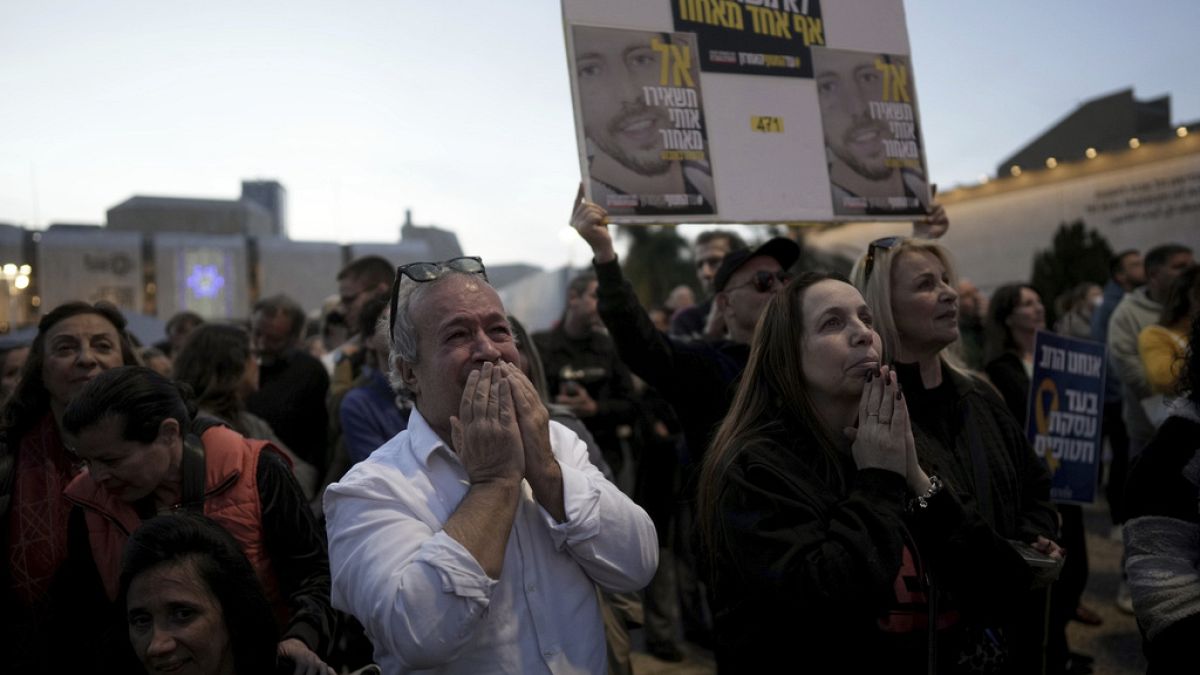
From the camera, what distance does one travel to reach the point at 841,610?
2.30 meters

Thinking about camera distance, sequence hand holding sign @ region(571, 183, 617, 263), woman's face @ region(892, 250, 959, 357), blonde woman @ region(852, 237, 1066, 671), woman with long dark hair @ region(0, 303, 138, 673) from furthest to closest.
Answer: hand holding sign @ region(571, 183, 617, 263)
woman's face @ region(892, 250, 959, 357)
woman with long dark hair @ region(0, 303, 138, 673)
blonde woman @ region(852, 237, 1066, 671)

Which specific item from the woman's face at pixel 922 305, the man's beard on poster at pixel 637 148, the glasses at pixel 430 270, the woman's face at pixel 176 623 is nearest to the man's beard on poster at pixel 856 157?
the man's beard on poster at pixel 637 148

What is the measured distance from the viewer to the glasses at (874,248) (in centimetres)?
332

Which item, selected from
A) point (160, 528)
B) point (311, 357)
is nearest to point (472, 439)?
point (160, 528)

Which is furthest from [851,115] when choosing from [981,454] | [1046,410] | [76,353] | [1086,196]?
[1086,196]

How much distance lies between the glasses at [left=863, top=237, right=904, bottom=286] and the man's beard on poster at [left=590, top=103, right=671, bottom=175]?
91 cm

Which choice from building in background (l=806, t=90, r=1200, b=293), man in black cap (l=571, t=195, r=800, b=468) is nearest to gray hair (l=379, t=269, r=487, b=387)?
man in black cap (l=571, t=195, r=800, b=468)

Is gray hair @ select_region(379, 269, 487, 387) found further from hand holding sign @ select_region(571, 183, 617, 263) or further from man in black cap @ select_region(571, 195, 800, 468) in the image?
man in black cap @ select_region(571, 195, 800, 468)

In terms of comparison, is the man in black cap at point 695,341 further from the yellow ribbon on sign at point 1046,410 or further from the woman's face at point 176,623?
the woman's face at point 176,623

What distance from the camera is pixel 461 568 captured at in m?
1.99

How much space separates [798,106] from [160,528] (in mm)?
3009

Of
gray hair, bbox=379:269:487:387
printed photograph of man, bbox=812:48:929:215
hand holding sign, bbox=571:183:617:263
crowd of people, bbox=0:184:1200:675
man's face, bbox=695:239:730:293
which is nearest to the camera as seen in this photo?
crowd of people, bbox=0:184:1200:675

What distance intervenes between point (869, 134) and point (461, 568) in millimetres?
3066

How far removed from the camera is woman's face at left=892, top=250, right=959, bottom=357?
317cm
